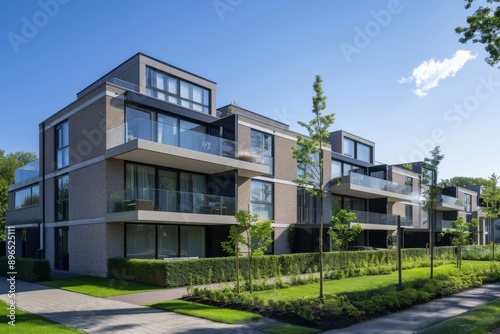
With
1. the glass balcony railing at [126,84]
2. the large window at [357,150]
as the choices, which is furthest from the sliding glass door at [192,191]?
the large window at [357,150]

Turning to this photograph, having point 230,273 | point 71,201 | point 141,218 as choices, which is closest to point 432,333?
point 230,273

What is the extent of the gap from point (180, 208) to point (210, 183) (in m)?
4.32

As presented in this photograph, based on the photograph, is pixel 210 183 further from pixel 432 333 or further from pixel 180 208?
pixel 432 333

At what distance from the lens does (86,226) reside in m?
21.1

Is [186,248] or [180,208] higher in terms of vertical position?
[180,208]

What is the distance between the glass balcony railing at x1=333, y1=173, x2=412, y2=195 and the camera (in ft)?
106

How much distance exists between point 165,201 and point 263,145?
8854 millimetres

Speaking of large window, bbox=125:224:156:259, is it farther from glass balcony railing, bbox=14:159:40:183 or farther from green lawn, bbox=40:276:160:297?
glass balcony railing, bbox=14:159:40:183

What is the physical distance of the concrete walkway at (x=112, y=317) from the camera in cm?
965

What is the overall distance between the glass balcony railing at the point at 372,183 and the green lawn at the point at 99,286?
757 inches

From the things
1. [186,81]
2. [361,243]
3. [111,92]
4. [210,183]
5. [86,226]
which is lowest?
[361,243]

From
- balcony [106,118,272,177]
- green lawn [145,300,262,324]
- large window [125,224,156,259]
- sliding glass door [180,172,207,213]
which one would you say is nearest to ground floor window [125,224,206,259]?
large window [125,224,156,259]

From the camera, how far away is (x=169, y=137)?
19891 millimetres

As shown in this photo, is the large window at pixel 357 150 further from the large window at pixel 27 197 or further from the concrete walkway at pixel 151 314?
the large window at pixel 27 197
